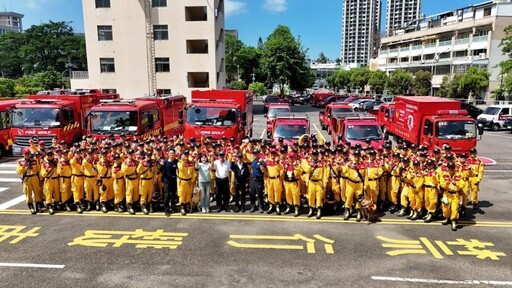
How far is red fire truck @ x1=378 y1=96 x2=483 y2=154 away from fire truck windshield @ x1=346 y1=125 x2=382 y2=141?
6.05 feet

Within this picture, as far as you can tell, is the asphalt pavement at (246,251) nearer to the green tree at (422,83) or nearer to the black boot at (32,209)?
the black boot at (32,209)

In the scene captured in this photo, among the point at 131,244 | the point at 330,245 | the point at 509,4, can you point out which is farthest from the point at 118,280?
the point at 509,4

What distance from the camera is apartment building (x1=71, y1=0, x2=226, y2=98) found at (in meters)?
35.7

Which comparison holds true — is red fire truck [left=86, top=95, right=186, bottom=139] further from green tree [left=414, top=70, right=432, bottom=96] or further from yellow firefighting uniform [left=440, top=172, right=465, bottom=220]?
green tree [left=414, top=70, right=432, bottom=96]

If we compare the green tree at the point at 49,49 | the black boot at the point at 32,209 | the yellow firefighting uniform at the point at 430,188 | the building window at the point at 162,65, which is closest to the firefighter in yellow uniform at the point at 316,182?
the yellow firefighting uniform at the point at 430,188

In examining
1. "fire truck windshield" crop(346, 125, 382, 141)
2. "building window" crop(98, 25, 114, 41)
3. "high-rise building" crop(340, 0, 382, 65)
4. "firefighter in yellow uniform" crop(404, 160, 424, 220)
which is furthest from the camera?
"high-rise building" crop(340, 0, 382, 65)

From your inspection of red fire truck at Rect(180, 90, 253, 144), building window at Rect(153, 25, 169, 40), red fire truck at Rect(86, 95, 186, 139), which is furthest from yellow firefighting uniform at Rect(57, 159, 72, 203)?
building window at Rect(153, 25, 169, 40)

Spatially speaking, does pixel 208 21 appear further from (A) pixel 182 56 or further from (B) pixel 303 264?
(B) pixel 303 264

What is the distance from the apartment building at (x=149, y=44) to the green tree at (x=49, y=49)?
4686cm

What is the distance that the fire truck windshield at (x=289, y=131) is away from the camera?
A: 15.8m

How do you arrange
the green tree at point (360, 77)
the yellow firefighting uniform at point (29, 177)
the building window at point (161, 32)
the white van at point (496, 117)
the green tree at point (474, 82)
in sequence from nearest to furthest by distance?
the yellow firefighting uniform at point (29, 177) < the white van at point (496, 117) < the building window at point (161, 32) < the green tree at point (474, 82) < the green tree at point (360, 77)

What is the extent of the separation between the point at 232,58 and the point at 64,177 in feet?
211

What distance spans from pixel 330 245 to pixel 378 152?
3531 millimetres

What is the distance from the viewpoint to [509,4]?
5134 centimetres
